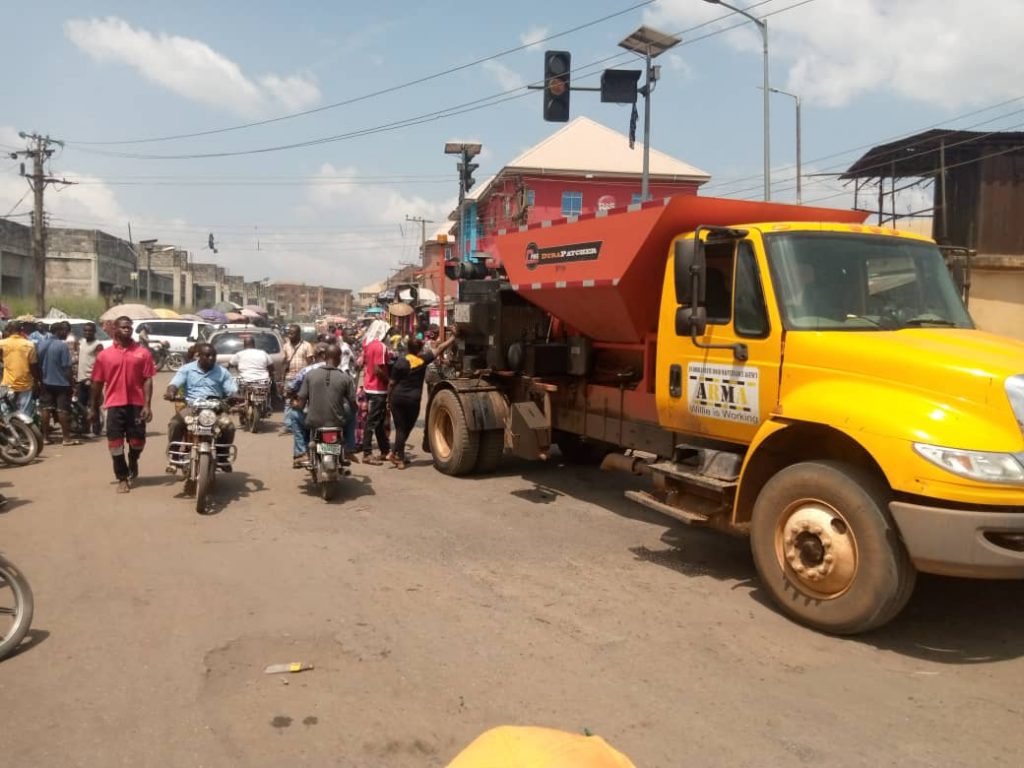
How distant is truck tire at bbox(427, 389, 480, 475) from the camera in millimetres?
8852

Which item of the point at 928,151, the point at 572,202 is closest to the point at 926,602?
the point at 928,151

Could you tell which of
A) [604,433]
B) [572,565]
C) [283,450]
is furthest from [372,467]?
[572,565]

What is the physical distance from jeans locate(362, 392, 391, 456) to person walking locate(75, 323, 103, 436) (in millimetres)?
4504

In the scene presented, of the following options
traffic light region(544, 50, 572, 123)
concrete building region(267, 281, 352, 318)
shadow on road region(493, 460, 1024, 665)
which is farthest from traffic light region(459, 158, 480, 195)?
concrete building region(267, 281, 352, 318)

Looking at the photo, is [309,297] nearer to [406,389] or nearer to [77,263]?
[77,263]

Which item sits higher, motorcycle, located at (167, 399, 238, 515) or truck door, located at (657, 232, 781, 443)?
truck door, located at (657, 232, 781, 443)

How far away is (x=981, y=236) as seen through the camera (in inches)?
791

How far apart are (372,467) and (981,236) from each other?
720 inches

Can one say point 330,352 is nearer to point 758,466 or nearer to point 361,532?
point 361,532

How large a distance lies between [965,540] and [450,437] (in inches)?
247

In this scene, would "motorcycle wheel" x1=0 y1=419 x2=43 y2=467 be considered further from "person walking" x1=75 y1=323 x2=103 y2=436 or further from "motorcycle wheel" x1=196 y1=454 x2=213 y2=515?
"motorcycle wheel" x1=196 y1=454 x2=213 y2=515

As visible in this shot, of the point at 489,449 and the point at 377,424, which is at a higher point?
the point at 377,424

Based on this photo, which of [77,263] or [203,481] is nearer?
[203,481]

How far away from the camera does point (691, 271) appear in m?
5.27
